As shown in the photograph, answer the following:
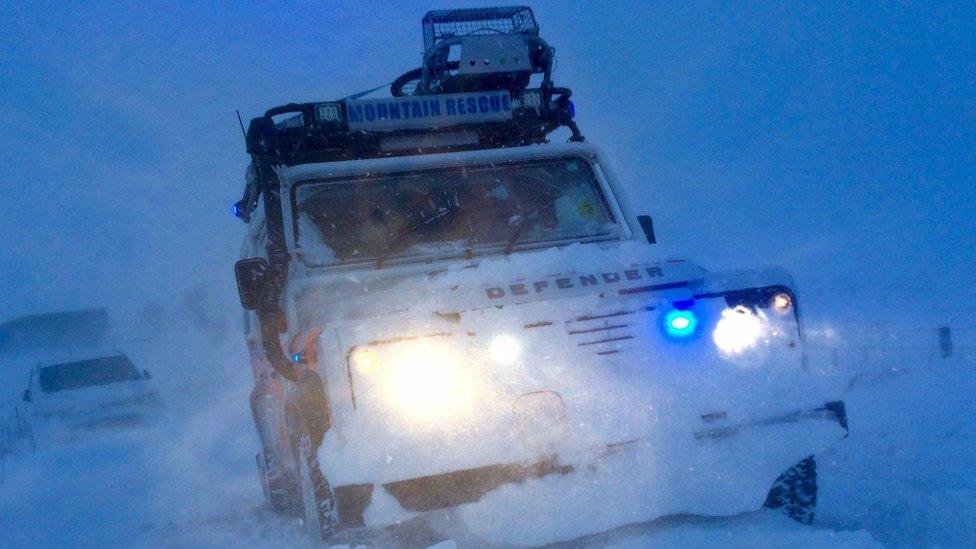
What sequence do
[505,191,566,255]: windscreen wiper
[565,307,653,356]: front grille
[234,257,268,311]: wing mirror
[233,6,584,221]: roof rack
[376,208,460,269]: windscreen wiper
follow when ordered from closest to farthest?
[565,307,653,356]: front grille, [234,257,268,311]: wing mirror, [376,208,460,269]: windscreen wiper, [505,191,566,255]: windscreen wiper, [233,6,584,221]: roof rack

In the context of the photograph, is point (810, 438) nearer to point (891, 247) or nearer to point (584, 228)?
point (584, 228)

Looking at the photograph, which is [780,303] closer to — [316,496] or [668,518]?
[668,518]

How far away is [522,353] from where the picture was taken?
286 centimetres

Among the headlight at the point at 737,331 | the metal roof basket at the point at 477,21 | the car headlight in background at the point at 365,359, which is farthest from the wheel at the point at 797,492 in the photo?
the metal roof basket at the point at 477,21

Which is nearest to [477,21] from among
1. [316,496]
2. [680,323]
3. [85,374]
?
[680,323]

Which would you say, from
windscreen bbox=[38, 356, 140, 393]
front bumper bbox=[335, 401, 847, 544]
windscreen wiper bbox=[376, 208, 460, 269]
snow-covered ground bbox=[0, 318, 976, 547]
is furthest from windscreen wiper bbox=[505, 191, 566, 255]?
windscreen bbox=[38, 356, 140, 393]

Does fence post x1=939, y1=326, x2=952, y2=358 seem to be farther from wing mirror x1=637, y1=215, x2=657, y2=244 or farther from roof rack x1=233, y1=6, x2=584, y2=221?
roof rack x1=233, y1=6, x2=584, y2=221

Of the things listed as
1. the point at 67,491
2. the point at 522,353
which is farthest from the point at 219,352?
the point at 522,353

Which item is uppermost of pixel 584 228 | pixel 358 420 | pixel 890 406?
pixel 584 228

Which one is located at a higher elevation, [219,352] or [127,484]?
[219,352]

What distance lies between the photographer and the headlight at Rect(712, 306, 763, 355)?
9.80 feet

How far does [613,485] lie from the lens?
2785 mm

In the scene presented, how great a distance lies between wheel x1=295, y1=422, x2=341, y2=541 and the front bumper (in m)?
0.31

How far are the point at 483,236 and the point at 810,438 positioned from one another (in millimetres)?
2128
